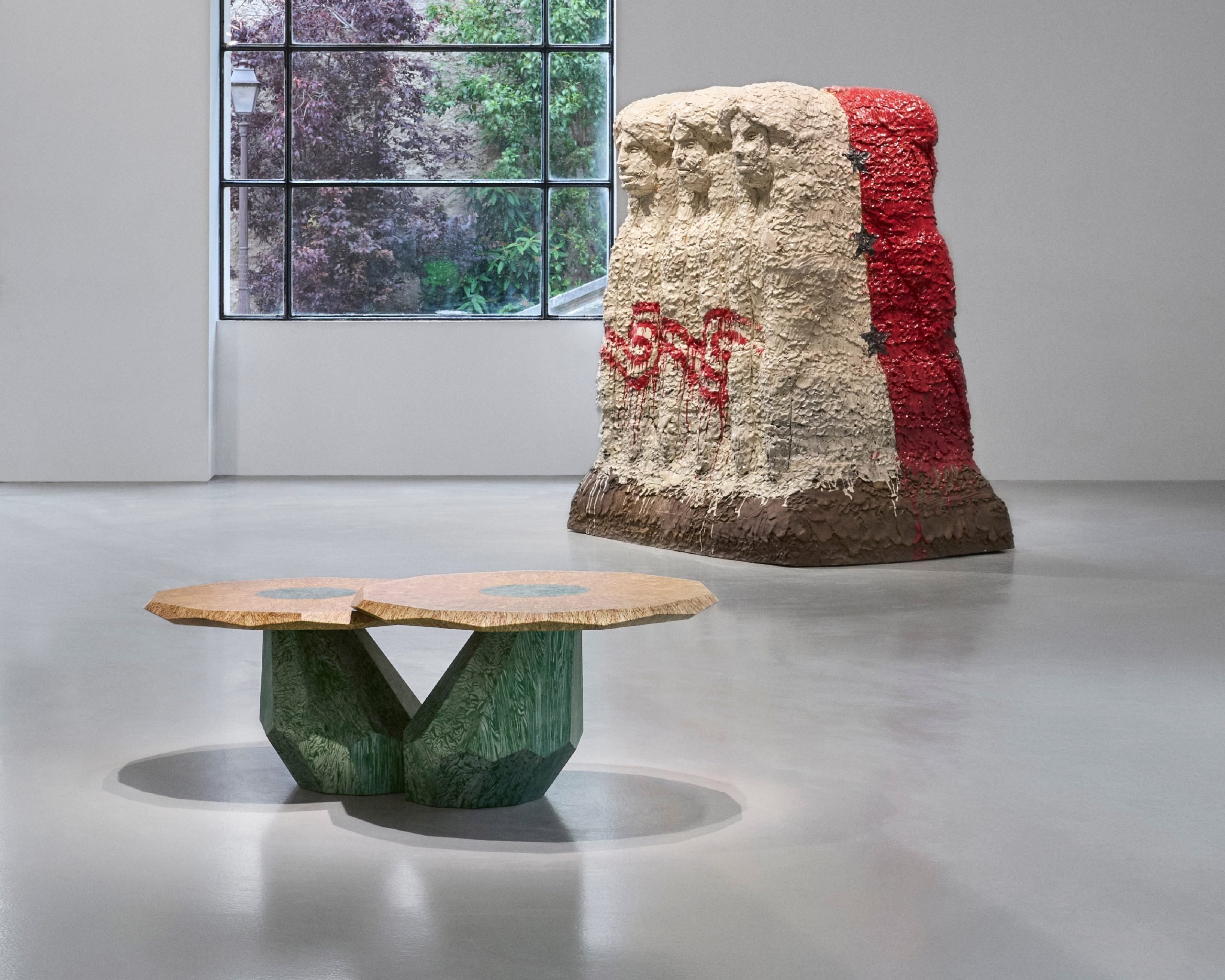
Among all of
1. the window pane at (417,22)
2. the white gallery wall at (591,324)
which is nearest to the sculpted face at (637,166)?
the white gallery wall at (591,324)

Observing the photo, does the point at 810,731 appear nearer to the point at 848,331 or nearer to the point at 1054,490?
the point at 848,331

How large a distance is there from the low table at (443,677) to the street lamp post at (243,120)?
8.34 meters

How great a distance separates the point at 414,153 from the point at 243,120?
4.17ft

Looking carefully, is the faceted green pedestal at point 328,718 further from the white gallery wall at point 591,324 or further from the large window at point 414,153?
the large window at point 414,153

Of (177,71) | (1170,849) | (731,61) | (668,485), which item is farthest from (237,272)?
(1170,849)

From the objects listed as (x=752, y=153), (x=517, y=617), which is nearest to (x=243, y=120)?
(x=752, y=153)

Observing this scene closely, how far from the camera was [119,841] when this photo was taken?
281 cm

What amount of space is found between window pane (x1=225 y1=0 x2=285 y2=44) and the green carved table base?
892 centimetres

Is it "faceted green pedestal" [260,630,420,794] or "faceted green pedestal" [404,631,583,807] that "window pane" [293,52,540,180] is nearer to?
"faceted green pedestal" [260,630,420,794]

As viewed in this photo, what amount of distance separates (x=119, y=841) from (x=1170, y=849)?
1.94 meters

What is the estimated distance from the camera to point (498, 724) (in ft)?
9.64

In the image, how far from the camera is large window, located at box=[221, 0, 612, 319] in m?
11.1

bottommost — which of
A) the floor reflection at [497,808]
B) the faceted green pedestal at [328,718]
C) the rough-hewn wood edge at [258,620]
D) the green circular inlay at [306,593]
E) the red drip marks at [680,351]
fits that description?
the floor reflection at [497,808]

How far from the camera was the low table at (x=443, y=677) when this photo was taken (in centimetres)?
287
